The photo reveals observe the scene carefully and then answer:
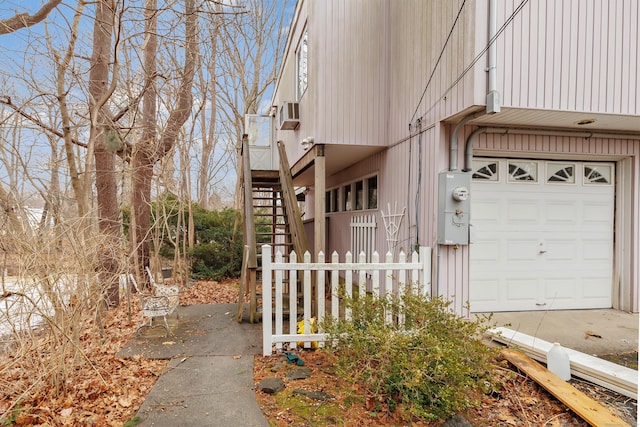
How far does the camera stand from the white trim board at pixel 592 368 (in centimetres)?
327

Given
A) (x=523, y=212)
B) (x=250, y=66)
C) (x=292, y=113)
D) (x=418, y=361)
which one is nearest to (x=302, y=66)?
(x=292, y=113)

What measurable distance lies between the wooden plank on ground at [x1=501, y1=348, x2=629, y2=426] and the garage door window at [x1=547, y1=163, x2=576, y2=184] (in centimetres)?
315

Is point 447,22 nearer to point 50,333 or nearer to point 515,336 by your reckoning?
point 515,336

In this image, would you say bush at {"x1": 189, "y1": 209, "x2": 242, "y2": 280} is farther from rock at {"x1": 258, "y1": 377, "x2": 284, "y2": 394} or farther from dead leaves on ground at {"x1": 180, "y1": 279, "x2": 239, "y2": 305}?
rock at {"x1": 258, "y1": 377, "x2": 284, "y2": 394}

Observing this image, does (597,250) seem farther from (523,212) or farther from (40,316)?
(40,316)

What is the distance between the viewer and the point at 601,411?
9.54 ft

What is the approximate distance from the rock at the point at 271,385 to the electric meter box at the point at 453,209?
106 inches

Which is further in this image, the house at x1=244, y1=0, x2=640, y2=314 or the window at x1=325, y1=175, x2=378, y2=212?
the window at x1=325, y1=175, x2=378, y2=212

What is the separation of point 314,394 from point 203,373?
1.23m

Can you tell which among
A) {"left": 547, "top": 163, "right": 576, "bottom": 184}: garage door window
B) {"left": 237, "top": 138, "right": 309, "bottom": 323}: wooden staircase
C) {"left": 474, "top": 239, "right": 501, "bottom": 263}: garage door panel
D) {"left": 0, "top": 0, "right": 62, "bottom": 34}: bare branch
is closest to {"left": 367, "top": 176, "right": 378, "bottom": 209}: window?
{"left": 237, "top": 138, "right": 309, "bottom": 323}: wooden staircase

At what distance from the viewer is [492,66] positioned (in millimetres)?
4180

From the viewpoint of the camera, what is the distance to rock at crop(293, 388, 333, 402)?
3.24m

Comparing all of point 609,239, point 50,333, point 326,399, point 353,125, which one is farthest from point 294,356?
point 609,239

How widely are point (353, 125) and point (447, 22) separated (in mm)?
2172
